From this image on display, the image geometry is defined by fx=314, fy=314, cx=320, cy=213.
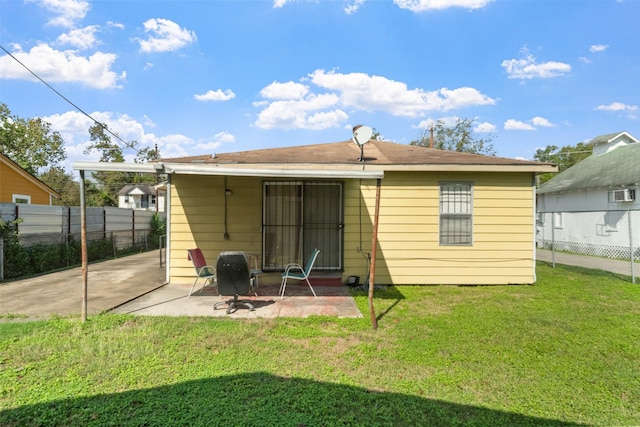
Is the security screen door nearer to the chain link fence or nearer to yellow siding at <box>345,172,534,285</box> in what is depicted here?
yellow siding at <box>345,172,534,285</box>

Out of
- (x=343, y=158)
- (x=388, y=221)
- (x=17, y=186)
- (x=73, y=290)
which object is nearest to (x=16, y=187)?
(x=17, y=186)

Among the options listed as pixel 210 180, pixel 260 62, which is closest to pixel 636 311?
pixel 210 180

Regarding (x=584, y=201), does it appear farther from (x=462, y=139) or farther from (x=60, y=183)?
(x=60, y=183)

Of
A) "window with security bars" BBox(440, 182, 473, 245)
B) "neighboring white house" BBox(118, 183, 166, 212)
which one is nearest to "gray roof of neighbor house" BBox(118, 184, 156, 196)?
"neighboring white house" BBox(118, 183, 166, 212)

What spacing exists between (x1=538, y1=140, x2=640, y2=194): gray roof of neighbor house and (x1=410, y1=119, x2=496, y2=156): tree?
13131mm

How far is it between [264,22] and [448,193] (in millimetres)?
7816

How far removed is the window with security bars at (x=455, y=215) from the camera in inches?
255

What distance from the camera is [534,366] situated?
2996 mm

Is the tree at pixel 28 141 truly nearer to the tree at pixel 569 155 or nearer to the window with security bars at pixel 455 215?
the window with security bars at pixel 455 215

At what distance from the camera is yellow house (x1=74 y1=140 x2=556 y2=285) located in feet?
20.7

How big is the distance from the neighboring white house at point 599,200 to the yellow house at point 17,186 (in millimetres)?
18929

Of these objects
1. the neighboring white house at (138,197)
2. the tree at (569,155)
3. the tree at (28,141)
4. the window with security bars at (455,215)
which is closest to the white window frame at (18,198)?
the tree at (28,141)

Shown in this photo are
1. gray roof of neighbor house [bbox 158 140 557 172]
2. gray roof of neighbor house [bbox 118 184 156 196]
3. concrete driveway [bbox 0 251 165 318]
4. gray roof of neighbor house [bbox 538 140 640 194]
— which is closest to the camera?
concrete driveway [bbox 0 251 165 318]

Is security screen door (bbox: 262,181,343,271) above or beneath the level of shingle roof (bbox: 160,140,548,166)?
beneath
